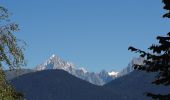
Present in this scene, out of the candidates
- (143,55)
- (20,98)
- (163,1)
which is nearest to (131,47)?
(143,55)

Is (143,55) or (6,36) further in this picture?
(143,55)

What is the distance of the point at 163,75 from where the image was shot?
20.2 m

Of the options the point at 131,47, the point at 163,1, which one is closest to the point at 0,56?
the point at 131,47

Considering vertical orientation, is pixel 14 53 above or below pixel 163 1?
below

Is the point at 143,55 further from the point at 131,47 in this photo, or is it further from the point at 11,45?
the point at 11,45

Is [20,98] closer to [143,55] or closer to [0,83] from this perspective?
[0,83]

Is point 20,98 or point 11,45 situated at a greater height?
point 11,45

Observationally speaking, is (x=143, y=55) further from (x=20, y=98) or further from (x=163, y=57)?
(x=20, y=98)

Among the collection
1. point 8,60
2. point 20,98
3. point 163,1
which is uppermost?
point 163,1

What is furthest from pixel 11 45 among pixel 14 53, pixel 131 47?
pixel 131 47

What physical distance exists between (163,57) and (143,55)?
3.73 ft

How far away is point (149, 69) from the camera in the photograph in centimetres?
2066

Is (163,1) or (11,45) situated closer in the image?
(11,45)

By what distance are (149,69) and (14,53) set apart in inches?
225
